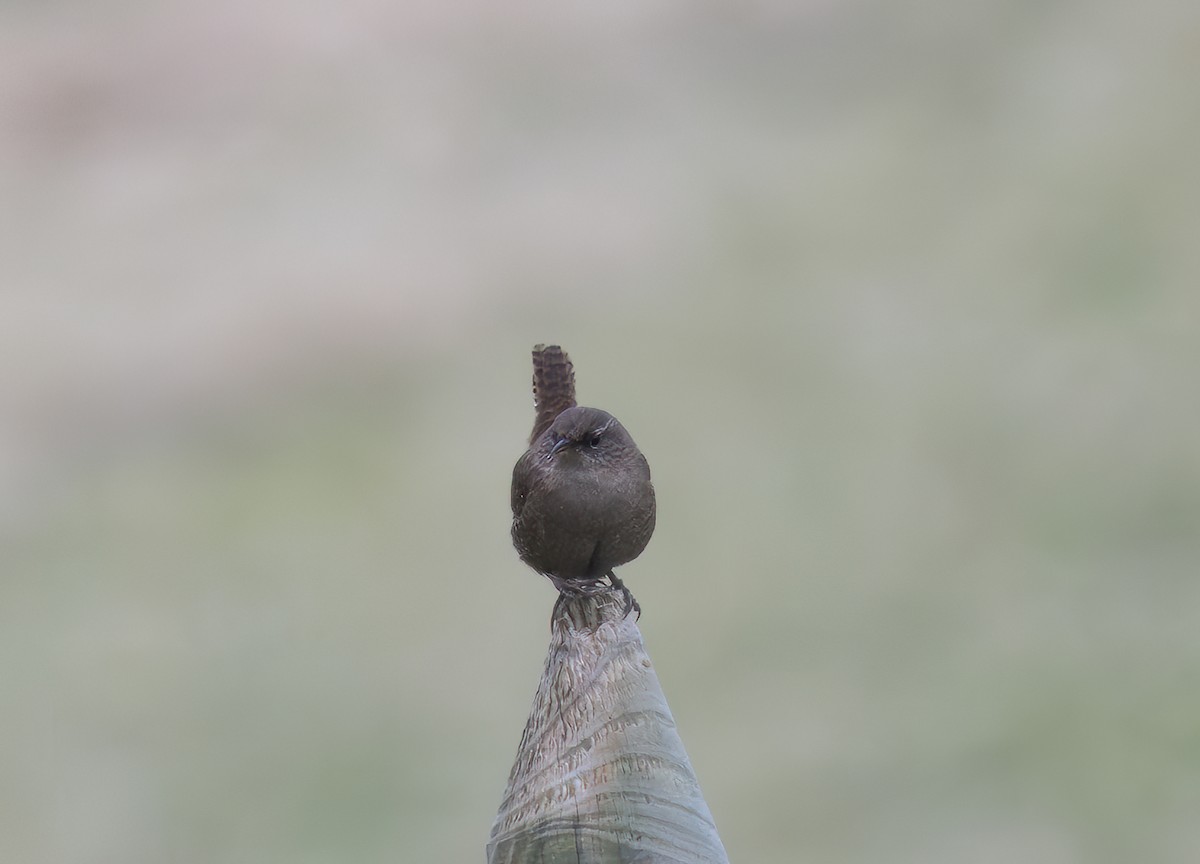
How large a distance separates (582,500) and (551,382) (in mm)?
493

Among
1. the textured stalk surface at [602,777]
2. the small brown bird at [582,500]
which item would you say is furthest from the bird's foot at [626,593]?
the textured stalk surface at [602,777]

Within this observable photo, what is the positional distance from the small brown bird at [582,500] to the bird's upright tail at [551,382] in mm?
271

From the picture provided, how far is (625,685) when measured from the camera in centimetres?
245

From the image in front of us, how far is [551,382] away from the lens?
3.16m

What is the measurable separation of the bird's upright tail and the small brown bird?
10.7 inches

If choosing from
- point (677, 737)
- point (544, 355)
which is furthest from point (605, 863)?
point (544, 355)

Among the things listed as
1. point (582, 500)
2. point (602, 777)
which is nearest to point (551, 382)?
point (582, 500)

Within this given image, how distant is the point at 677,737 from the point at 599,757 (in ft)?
0.62

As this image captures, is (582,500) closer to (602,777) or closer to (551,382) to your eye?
(551,382)

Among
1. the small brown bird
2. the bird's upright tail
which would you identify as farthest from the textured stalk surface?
the bird's upright tail

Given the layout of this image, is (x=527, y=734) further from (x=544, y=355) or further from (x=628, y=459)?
(x=544, y=355)

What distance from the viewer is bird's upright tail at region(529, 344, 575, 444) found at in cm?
314

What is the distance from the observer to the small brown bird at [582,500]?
2781 mm

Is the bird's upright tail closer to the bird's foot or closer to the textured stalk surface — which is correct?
the bird's foot
